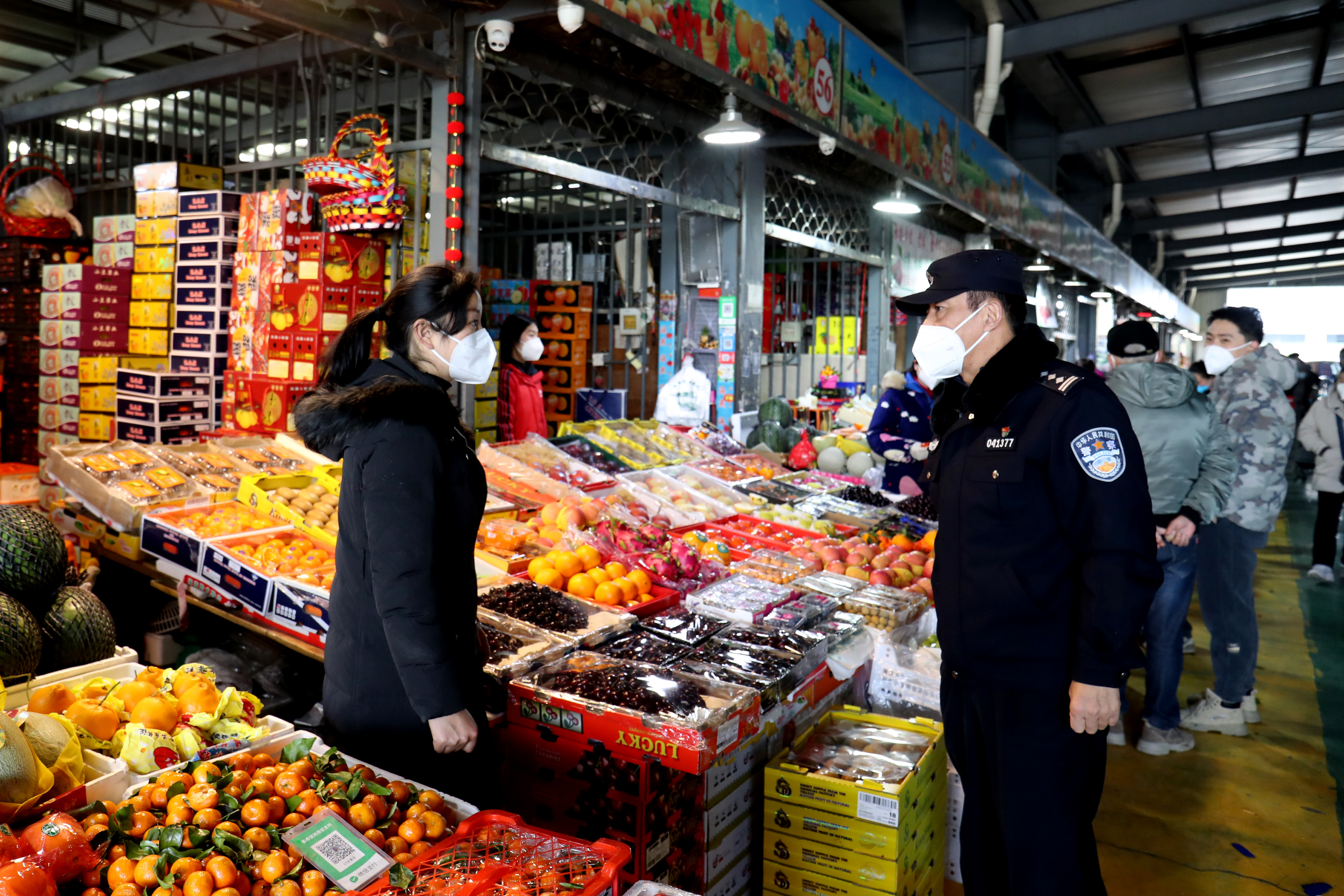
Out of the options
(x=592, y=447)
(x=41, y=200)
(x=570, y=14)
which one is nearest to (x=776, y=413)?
(x=592, y=447)

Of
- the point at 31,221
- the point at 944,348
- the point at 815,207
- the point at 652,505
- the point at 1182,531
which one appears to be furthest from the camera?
the point at 815,207

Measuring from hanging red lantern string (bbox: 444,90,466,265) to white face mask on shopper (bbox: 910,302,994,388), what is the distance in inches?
118

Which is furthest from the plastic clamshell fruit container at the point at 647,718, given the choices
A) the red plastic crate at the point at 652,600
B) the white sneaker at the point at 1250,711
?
the white sneaker at the point at 1250,711

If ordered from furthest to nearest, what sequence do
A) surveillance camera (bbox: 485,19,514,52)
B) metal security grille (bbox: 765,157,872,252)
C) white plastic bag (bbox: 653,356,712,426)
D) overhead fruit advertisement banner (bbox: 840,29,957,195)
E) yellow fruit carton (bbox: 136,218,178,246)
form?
metal security grille (bbox: 765,157,872,252) → overhead fruit advertisement banner (bbox: 840,29,957,195) → white plastic bag (bbox: 653,356,712,426) → yellow fruit carton (bbox: 136,218,178,246) → surveillance camera (bbox: 485,19,514,52)

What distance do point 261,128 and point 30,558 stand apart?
9829 millimetres

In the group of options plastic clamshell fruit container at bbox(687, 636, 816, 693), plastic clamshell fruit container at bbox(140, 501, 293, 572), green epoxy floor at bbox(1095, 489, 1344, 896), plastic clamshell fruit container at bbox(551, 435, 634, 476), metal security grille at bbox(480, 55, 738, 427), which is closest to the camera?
plastic clamshell fruit container at bbox(687, 636, 816, 693)

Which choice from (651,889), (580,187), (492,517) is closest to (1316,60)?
(580,187)

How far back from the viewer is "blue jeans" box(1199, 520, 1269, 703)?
15.2 ft

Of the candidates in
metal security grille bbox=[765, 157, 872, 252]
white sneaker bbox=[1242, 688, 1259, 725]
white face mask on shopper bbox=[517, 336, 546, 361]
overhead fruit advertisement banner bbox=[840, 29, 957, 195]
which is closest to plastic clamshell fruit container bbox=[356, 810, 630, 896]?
white face mask on shopper bbox=[517, 336, 546, 361]

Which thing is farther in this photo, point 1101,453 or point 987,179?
point 987,179

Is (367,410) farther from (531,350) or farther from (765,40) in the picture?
(765,40)

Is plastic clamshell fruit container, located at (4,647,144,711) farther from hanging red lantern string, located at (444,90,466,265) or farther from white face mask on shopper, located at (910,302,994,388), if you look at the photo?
hanging red lantern string, located at (444,90,466,265)

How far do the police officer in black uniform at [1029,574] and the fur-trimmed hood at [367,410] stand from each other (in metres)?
1.22

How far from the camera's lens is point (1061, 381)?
7.16 feet
